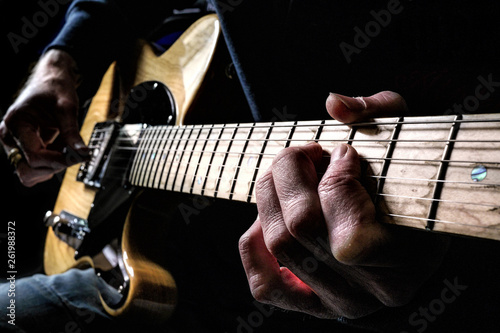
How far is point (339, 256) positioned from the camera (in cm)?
34

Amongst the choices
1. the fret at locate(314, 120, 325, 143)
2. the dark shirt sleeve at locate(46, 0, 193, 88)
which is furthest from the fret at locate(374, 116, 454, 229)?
the dark shirt sleeve at locate(46, 0, 193, 88)

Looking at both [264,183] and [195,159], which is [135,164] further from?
[264,183]

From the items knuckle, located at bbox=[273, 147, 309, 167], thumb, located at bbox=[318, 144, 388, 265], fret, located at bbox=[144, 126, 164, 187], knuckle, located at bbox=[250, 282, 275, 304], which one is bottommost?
knuckle, located at bbox=[250, 282, 275, 304]

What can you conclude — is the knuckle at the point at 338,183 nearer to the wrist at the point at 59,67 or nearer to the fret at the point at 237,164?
the fret at the point at 237,164

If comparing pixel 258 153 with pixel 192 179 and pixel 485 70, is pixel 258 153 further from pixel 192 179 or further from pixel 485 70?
pixel 485 70

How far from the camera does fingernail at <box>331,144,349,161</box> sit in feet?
1.25

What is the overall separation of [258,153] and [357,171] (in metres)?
0.17

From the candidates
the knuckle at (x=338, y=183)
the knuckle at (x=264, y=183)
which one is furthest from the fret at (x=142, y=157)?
the knuckle at (x=338, y=183)

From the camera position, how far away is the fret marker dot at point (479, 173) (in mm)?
288

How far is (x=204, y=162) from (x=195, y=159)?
0.13ft

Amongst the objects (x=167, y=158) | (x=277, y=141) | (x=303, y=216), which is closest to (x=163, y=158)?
(x=167, y=158)

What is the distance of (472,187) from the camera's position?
29 centimetres

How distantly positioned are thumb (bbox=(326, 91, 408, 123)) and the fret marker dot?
5.4 inches

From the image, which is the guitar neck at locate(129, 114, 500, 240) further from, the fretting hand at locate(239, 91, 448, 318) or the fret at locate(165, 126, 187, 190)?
the fret at locate(165, 126, 187, 190)
